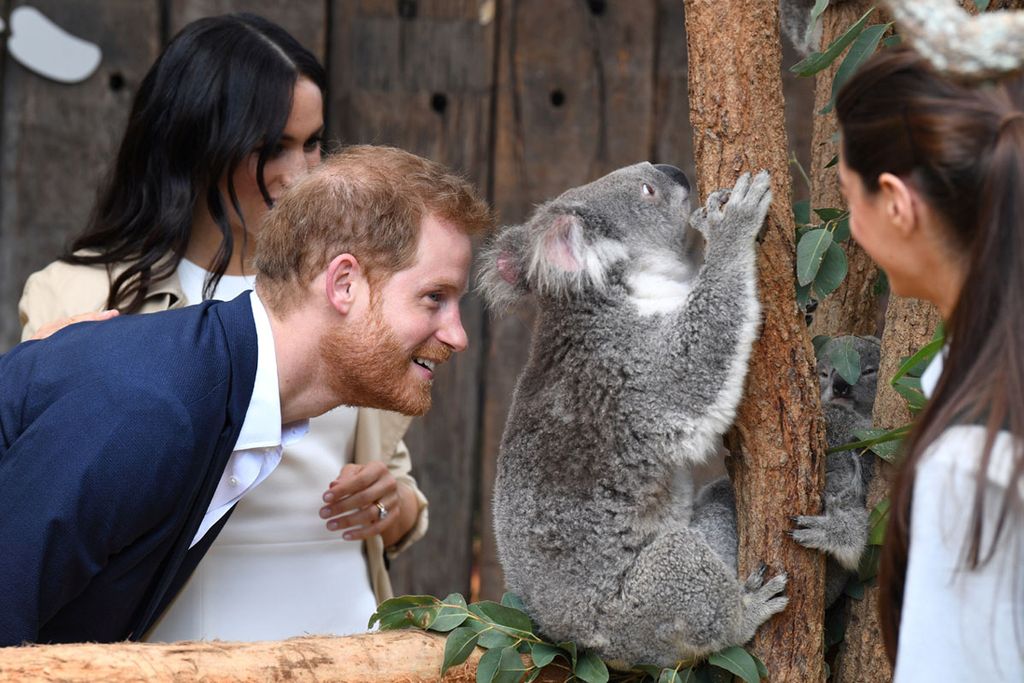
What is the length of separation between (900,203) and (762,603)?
2.82 ft

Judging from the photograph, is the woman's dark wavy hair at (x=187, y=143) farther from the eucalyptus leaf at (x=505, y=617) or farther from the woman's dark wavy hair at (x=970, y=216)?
the woman's dark wavy hair at (x=970, y=216)

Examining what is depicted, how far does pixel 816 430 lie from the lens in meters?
1.88

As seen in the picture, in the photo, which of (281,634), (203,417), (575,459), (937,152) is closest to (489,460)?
(281,634)

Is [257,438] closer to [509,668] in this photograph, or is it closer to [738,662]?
[509,668]

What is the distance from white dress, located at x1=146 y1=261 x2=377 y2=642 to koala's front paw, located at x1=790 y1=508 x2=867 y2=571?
102 cm

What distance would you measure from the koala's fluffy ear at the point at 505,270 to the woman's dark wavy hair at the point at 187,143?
0.55 meters

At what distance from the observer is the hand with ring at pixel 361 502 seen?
2301mm

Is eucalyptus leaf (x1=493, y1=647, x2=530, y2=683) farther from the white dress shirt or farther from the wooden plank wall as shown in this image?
the wooden plank wall

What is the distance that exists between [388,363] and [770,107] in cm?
77

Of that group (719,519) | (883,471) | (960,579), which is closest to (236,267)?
(719,519)

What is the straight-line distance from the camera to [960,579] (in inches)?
46.2

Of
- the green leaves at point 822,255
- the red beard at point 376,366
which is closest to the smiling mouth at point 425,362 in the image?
the red beard at point 376,366

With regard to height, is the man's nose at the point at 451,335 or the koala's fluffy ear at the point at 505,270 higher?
the koala's fluffy ear at the point at 505,270

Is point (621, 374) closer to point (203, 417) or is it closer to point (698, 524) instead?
point (698, 524)
